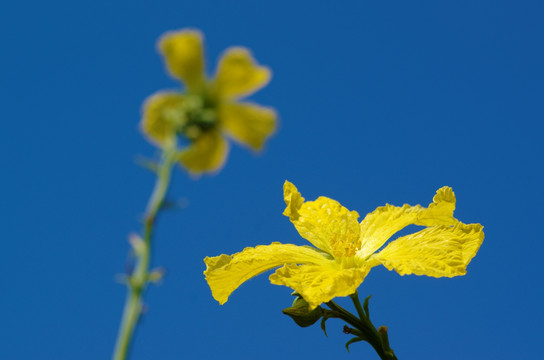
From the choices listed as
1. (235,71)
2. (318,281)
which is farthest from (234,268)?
(235,71)

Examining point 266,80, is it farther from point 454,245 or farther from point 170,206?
point 454,245

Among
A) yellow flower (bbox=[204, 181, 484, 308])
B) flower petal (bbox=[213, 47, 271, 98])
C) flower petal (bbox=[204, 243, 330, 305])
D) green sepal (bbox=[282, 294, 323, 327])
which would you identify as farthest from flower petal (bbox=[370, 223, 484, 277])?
flower petal (bbox=[213, 47, 271, 98])

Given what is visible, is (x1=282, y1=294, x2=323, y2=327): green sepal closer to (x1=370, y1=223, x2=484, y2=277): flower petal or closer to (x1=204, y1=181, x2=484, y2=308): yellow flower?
(x1=204, y1=181, x2=484, y2=308): yellow flower

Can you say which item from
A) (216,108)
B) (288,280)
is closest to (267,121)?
(216,108)

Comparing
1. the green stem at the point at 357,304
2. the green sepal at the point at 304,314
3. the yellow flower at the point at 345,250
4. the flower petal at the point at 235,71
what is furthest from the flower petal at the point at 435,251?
the flower petal at the point at 235,71

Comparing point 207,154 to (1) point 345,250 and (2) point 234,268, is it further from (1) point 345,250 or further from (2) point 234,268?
(1) point 345,250

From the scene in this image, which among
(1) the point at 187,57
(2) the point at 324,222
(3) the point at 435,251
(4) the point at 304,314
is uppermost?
(2) the point at 324,222

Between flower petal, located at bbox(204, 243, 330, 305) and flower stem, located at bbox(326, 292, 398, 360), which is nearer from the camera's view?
flower stem, located at bbox(326, 292, 398, 360)
